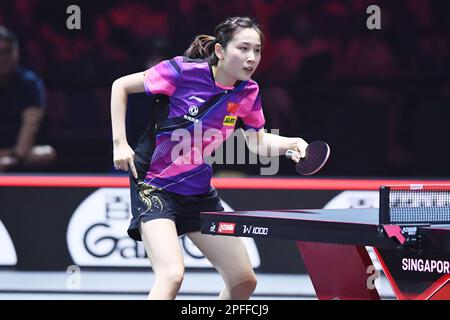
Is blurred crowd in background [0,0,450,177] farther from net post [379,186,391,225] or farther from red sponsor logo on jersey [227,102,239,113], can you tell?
net post [379,186,391,225]

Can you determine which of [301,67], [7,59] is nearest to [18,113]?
[7,59]

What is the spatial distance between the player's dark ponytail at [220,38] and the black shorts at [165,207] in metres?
0.61

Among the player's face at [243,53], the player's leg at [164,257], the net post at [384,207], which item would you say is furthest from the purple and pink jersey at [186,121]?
the net post at [384,207]

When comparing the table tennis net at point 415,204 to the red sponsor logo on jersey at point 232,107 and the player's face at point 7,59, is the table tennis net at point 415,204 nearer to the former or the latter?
the red sponsor logo on jersey at point 232,107

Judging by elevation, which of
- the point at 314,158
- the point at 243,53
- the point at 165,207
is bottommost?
the point at 165,207

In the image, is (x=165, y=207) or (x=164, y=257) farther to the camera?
(x=165, y=207)

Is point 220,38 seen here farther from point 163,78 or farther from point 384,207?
point 384,207

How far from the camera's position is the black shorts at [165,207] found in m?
4.48

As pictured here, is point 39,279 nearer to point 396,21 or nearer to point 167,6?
point 167,6

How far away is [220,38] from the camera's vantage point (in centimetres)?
461

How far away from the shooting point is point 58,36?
936 cm

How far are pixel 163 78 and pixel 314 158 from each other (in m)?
0.73
